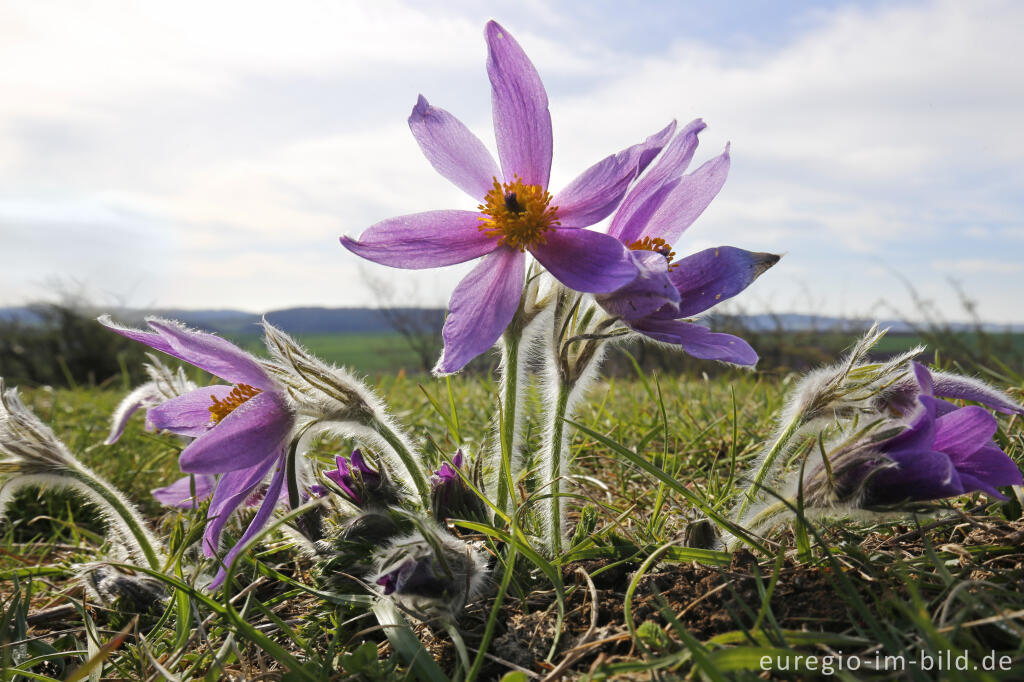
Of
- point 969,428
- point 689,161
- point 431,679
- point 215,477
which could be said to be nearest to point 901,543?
point 969,428

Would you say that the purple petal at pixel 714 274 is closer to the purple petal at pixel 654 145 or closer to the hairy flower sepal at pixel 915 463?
the purple petal at pixel 654 145

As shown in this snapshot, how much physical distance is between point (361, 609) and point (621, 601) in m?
0.70

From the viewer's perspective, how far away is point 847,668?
1301 millimetres

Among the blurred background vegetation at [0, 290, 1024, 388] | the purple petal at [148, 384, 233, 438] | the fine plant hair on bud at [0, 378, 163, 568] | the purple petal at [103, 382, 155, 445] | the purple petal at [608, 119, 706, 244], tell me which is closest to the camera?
the purple petal at [608, 119, 706, 244]

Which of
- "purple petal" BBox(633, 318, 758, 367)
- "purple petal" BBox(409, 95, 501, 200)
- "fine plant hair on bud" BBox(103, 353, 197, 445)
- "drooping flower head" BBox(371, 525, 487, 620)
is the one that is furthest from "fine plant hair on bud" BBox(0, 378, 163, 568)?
"purple petal" BBox(633, 318, 758, 367)

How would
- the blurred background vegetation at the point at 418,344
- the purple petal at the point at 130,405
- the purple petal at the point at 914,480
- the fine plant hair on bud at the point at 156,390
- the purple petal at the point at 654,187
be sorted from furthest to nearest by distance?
the blurred background vegetation at the point at 418,344
the purple petal at the point at 130,405
the fine plant hair on bud at the point at 156,390
the purple petal at the point at 654,187
the purple petal at the point at 914,480

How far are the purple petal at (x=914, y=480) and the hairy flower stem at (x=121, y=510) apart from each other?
200 cm

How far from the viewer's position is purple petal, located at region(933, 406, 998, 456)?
1532 mm

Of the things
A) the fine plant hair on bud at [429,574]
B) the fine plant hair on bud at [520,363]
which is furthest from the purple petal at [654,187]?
the fine plant hair on bud at [429,574]

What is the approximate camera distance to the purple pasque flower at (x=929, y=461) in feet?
4.90

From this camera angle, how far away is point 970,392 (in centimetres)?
178

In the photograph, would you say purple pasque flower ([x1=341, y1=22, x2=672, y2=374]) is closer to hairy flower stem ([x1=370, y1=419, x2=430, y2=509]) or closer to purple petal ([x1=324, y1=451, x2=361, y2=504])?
hairy flower stem ([x1=370, y1=419, x2=430, y2=509])

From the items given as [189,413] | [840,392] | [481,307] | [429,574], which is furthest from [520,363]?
[189,413]

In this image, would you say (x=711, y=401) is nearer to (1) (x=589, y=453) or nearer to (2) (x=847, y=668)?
(1) (x=589, y=453)
